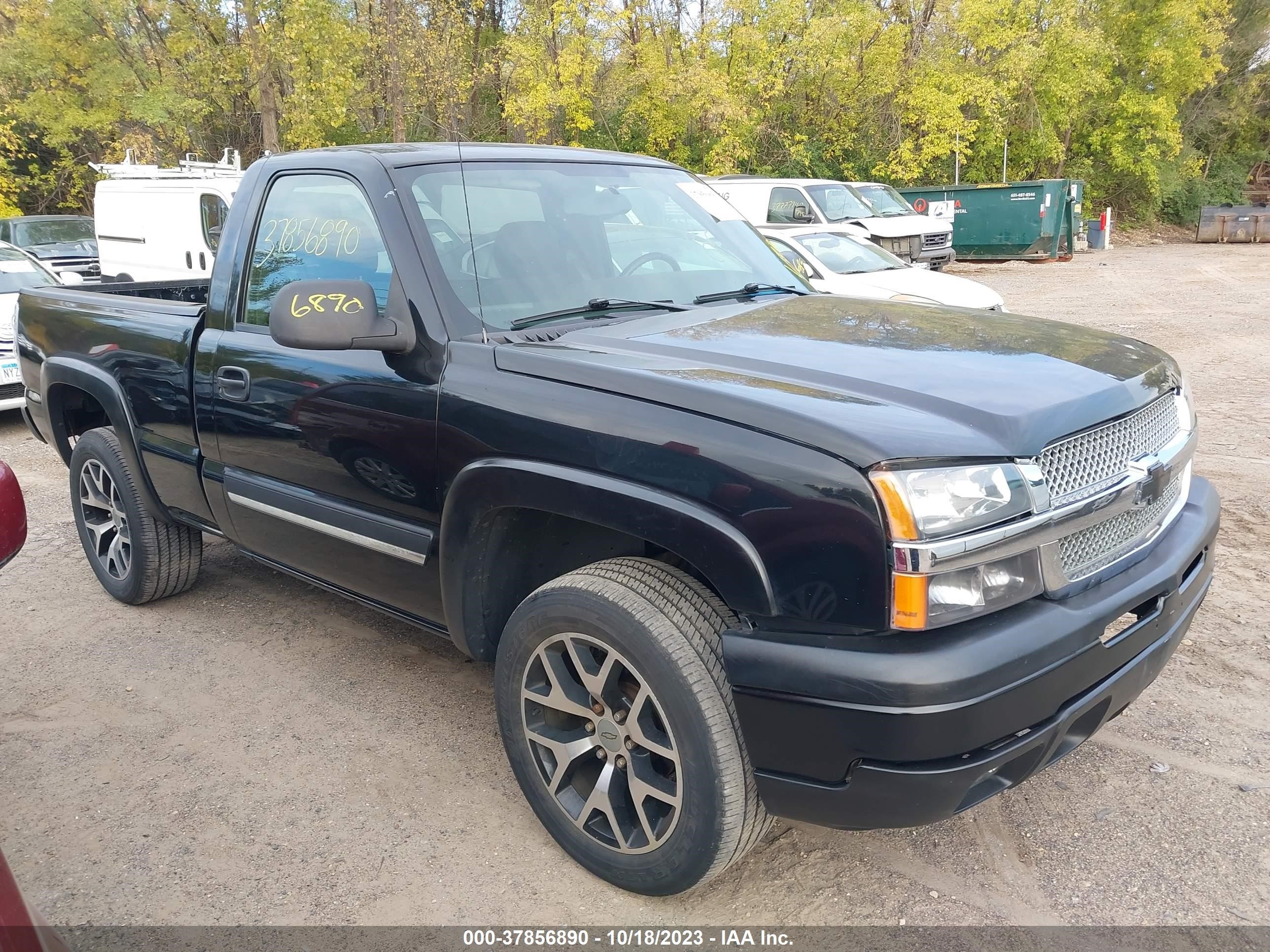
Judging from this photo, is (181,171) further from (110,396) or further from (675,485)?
(675,485)

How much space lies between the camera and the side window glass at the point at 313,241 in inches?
127

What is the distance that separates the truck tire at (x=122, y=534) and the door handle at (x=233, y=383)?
42.4 inches

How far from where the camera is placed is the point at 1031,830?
2.86 meters

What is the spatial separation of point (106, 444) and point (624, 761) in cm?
315

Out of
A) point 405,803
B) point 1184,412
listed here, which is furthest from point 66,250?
point 1184,412

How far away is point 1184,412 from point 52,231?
18242 millimetres

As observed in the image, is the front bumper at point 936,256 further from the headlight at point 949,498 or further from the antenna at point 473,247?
the headlight at point 949,498

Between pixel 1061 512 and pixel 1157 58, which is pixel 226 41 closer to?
pixel 1157 58

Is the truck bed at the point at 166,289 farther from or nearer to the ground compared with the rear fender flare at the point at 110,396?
farther from the ground

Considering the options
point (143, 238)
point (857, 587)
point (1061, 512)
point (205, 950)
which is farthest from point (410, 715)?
point (143, 238)

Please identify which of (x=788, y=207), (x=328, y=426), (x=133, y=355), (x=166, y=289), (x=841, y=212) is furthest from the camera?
(x=841, y=212)

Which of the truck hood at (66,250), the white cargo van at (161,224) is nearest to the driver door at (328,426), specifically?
the white cargo van at (161,224)

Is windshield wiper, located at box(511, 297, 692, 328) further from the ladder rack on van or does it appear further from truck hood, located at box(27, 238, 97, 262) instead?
truck hood, located at box(27, 238, 97, 262)

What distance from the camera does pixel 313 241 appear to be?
348cm
